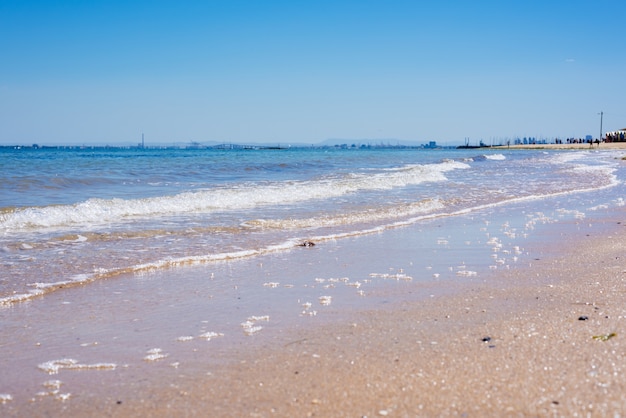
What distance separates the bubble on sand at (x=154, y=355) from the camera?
13.8ft

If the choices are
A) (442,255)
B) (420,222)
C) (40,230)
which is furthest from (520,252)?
(40,230)

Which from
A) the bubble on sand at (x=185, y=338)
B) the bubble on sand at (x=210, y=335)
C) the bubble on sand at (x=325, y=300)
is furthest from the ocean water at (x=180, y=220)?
the bubble on sand at (x=325, y=300)

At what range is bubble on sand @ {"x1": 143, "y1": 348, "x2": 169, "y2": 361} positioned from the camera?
4.19 meters

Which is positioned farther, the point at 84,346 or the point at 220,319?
the point at 220,319

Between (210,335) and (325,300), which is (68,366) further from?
(325,300)

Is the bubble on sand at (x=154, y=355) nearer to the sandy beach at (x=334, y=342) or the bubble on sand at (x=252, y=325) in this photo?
the sandy beach at (x=334, y=342)

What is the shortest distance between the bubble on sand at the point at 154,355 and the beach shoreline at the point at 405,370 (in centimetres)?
17

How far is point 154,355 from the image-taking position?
14.0ft

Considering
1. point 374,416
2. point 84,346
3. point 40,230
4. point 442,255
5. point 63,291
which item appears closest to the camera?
point 374,416

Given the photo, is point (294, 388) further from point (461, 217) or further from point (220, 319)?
point (461, 217)

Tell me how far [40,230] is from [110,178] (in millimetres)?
15479

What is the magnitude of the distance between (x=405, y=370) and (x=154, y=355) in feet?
6.00

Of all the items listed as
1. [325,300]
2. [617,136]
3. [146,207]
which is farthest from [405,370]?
[617,136]

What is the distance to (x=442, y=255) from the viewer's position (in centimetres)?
835
